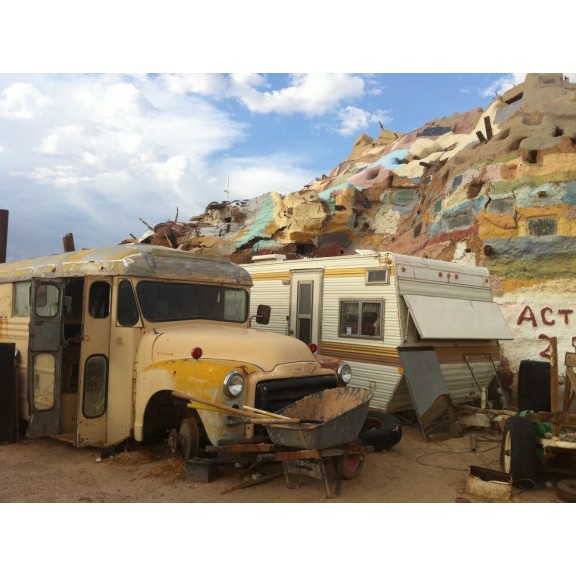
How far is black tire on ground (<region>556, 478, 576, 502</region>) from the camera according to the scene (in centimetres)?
543

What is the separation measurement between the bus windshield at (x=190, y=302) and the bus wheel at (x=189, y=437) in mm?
1441

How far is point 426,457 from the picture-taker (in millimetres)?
7359

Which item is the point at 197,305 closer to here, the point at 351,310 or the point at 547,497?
the point at 351,310

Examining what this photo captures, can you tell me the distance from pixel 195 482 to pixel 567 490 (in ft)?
13.2

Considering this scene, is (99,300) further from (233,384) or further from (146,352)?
(233,384)

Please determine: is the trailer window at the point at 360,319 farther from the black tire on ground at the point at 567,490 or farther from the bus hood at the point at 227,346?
the black tire on ground at the point at 567,490

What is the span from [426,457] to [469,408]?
217 cm

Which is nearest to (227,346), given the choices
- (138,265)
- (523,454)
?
(138,265)

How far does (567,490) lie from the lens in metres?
5.50

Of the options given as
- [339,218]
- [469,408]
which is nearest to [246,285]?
[469,408]

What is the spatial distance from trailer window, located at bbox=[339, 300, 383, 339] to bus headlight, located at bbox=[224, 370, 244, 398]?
4.21 meters

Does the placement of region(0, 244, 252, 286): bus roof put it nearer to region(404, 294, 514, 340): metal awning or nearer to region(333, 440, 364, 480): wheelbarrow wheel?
region(333, 440, 364, 480): wheelbarrow wheel

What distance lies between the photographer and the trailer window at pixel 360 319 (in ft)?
29.8

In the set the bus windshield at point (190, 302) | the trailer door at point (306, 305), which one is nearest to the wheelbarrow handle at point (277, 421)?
the bus windshield at point (190, 302)
